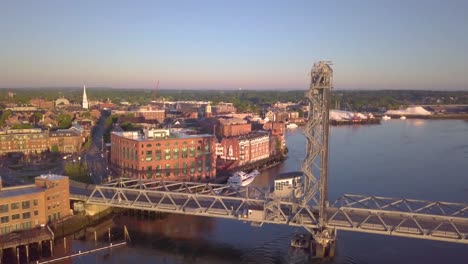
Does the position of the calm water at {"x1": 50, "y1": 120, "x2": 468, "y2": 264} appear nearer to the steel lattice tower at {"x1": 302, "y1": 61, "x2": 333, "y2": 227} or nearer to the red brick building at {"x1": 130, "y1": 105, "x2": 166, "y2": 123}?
the steel lattice tower at {"x1": 302, "y1": 61, "x2": 333, "y2": 227}

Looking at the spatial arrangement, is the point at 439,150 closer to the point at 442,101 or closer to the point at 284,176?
the point at 284,176

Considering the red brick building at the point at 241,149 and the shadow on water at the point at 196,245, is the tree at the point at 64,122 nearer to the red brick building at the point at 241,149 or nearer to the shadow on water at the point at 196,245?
the red brick building at the point at 241,149

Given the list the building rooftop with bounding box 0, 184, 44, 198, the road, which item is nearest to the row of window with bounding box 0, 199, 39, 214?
the building rooftop with bounding box 0, 184, 44, 198

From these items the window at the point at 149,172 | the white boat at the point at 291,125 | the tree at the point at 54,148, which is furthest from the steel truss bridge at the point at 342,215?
the white boat at the point at 291,125

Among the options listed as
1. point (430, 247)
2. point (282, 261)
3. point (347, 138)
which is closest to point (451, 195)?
point (430, 247)

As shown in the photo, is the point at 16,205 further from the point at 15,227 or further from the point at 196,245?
the point at 196,245

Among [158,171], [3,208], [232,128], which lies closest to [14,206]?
[3,208]
